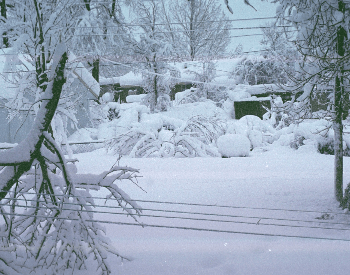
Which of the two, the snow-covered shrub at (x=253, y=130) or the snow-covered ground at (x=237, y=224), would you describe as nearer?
the snow-covered ground at (x=237, y=224)

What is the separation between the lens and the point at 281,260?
127 inches

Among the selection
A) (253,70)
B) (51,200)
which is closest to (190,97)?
(253,70)

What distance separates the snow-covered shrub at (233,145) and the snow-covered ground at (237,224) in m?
3.02

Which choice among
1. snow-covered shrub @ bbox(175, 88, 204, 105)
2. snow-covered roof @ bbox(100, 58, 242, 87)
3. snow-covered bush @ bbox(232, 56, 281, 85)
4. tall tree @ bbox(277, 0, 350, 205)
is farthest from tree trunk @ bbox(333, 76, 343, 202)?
snow-covered roof @ bbox(100, 58, 242, 87)

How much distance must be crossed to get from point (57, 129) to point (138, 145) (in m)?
4.10

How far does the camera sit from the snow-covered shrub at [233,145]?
1177 cm

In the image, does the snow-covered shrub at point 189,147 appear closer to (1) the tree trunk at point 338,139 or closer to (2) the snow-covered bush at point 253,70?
(1) the tree trunk at point 338,139

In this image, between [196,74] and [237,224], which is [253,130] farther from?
[196,74]

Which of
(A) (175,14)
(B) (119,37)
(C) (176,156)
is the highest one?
(A) (175,14)

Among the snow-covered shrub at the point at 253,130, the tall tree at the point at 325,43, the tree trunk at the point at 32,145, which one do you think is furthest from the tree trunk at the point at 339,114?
the snow-covered shrub at the point at 253,130

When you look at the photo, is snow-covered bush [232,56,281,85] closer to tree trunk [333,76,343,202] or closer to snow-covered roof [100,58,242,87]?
snow-covered roof [100,58,242,87]

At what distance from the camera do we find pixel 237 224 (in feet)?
14.4

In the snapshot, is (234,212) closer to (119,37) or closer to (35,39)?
(35,39)

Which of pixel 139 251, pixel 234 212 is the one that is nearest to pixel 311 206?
pixel 234 212
